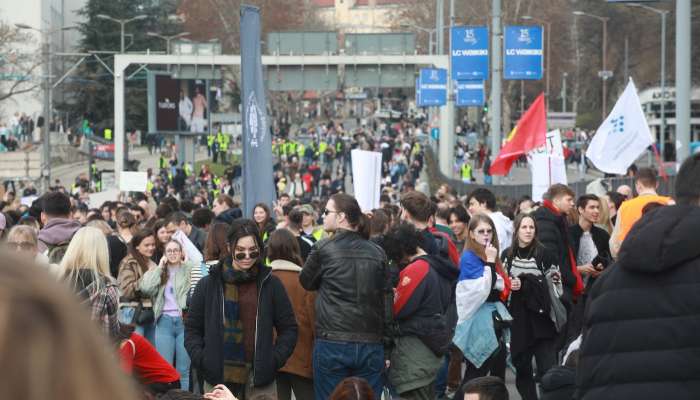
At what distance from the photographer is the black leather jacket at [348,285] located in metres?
8.43

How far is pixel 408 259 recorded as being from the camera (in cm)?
921

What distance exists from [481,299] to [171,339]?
7.44 ft

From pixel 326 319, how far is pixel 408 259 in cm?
93

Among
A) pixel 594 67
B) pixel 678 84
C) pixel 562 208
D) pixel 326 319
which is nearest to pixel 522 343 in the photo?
pixel 562 208

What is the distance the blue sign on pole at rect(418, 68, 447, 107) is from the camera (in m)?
46.5

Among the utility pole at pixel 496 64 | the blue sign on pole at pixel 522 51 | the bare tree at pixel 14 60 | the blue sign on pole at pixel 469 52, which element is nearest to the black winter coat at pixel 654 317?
the blue sign on pole at pixel 522 51

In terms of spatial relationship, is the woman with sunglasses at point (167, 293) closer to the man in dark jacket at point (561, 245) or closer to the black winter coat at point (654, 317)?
the man in dark jacket at point (561, 245)

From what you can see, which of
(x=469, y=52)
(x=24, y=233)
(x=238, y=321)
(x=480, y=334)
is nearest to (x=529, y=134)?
(x=480, y=334)

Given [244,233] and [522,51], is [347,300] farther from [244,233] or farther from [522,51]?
[522,51]

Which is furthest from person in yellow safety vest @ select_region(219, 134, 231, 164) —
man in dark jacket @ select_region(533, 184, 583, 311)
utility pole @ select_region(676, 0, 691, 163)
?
man in dark jacket @ select_region(533, 184, 583, 311)

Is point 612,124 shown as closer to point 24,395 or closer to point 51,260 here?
point 51,260

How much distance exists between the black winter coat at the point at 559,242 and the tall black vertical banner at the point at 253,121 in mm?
3258

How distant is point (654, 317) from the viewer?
14.1 ft

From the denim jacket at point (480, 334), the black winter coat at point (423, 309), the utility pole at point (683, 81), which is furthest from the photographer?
the utility pole at point (683, 81)
